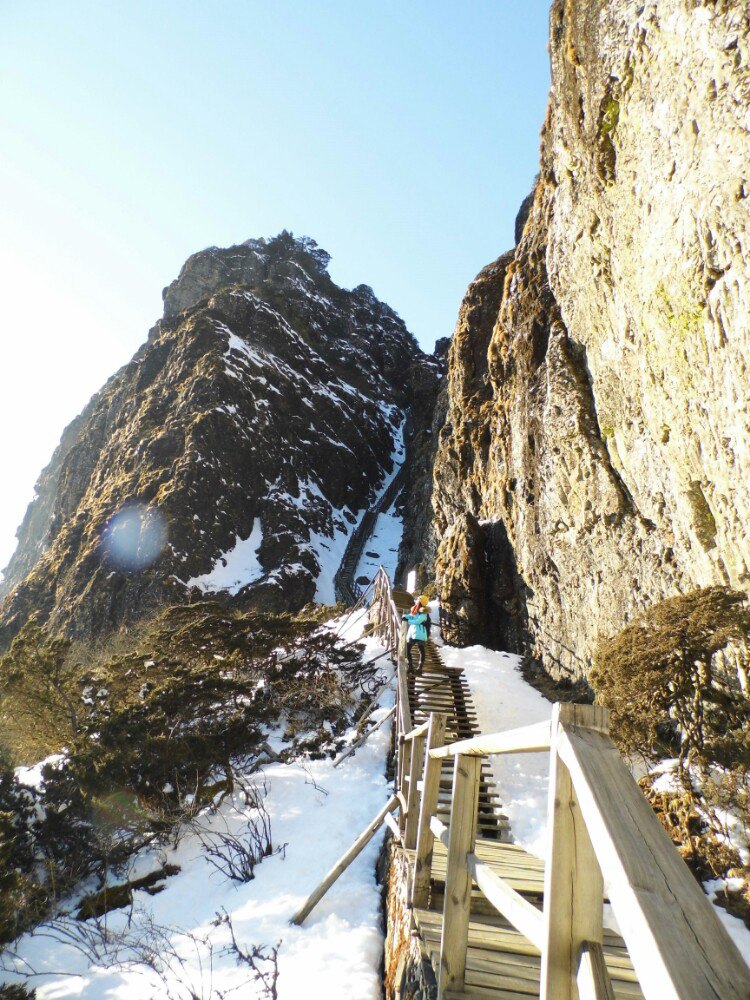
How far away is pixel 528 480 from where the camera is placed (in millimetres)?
15078

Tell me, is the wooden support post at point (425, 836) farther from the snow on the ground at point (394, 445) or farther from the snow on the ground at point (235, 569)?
the snow on the ground at point (394, 445)

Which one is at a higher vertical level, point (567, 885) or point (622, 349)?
point (622, 349)

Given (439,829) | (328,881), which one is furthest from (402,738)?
(439,829)

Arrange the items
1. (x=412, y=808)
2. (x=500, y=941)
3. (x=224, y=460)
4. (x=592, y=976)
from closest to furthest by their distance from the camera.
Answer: (x=592, y=976)
(x=500, y=941)
(x=412, y=808)
(x=224, y=460)

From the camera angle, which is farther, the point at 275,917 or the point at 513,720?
the point at 513,720

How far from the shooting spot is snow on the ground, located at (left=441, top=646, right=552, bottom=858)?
6.98 m

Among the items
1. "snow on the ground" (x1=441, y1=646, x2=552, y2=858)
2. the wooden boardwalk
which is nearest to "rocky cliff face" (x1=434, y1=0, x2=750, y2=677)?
"snow on the ground" (x1=441, y1=646, x2=552, y2=858)

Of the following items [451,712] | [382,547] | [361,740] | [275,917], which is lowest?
[275,917]

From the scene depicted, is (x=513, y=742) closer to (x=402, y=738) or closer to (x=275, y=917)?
(x=402, y=738)

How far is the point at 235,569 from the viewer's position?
37.6 meters

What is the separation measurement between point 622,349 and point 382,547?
37.4 meters

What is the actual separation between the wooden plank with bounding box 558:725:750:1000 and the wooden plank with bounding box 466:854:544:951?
44 cm

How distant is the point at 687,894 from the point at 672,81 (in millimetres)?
9634

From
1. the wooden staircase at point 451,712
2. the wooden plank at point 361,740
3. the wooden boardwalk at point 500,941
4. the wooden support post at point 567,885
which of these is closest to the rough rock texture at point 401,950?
the wooden boardwalk at point 500,941
